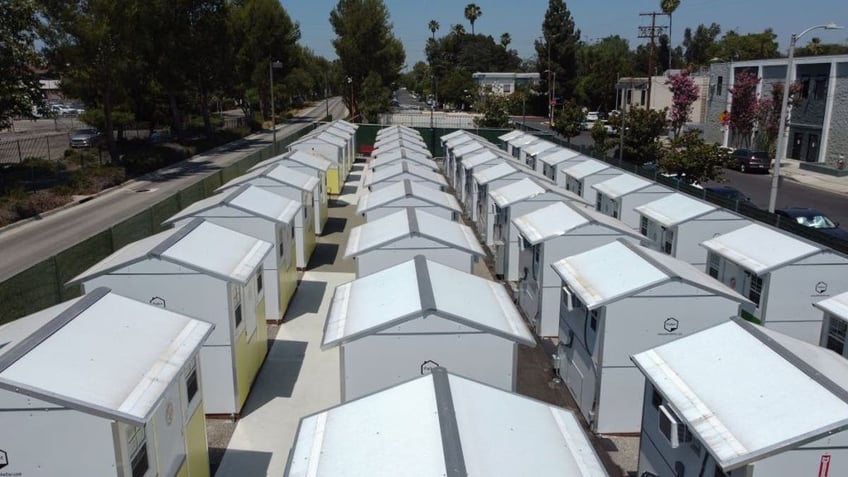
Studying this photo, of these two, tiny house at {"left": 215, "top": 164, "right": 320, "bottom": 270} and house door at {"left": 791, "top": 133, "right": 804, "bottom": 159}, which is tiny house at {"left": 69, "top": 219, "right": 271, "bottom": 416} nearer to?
tiny house at {"left": 215, "top": 164, "right": 320, "bottom": 270}

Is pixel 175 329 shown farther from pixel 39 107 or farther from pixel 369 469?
pixel 39 107

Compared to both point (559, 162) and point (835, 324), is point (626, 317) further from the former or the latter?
point (559, 162)

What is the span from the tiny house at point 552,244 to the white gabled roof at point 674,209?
2.51 metres

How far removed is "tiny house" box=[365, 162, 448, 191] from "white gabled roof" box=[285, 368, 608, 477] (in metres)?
14.1

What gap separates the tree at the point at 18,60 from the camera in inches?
1102

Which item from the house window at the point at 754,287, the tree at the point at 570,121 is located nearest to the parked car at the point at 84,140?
the tree at the point at 570,121

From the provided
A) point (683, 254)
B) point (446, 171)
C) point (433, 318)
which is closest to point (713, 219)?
point (683, 254)

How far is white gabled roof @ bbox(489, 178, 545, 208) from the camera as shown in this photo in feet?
57.3

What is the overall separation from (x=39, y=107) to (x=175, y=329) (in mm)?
26756

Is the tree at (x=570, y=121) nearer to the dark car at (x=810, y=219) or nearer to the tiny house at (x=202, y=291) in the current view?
the dark car at (x=810, y=219)

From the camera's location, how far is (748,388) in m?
7.20

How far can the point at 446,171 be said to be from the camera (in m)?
39.7

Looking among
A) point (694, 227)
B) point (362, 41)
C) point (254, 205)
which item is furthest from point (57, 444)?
point (362, 41)

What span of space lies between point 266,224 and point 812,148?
4135 centimetres
